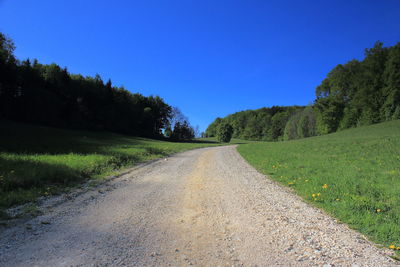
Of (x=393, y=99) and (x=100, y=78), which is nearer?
(x=393, y=99)

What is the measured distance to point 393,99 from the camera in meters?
37.8

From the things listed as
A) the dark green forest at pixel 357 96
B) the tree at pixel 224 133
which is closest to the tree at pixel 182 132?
the tree at pixel 224 133

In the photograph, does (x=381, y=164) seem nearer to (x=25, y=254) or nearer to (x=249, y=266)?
(x=249, y=266)

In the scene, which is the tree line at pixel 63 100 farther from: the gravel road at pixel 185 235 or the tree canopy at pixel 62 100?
the gravel road at pixel 185 235

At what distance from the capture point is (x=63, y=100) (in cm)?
4791

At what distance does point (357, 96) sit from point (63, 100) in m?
69.8

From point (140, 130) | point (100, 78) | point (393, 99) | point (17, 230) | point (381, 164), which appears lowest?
point (17, 230)

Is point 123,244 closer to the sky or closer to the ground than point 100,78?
closer to the ground

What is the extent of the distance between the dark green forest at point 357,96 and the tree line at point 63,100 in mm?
48012

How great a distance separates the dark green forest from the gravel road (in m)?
48.2

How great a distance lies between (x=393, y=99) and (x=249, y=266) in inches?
2025

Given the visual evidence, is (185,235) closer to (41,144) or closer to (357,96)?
(41,144)

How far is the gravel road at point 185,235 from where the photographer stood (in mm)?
2750

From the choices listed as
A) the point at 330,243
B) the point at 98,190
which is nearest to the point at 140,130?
the point at 98,190
